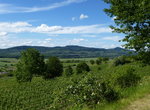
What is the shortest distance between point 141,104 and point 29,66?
6147 centimetres

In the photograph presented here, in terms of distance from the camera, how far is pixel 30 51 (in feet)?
231

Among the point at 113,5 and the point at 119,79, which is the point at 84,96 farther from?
the point at 119,79

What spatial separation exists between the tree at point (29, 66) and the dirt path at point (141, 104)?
200 ft

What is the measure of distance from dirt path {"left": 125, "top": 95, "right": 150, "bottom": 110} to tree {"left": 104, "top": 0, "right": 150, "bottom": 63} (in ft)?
16.3

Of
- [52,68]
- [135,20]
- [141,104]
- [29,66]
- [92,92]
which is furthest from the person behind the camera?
[52,68]

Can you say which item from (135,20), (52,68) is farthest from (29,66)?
(135,20)

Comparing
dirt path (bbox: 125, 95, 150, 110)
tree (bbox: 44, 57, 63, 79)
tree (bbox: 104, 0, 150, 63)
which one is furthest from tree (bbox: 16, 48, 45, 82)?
dirt path (bbox: 125, 95, 150, 110)

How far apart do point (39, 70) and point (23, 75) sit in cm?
574

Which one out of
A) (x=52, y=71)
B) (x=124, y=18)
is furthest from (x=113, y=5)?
(x=52, y=71)

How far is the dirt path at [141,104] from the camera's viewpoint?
7.34 m

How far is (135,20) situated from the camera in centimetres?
1284

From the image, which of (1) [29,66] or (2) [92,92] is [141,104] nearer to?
(2) [92,92]

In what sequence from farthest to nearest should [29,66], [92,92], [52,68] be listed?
1. [52,68]
2. [29,66]
3. [92,92]

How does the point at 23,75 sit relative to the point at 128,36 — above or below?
below
